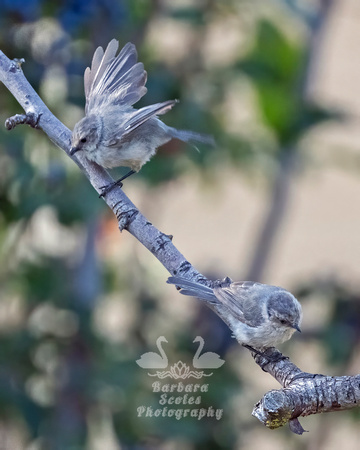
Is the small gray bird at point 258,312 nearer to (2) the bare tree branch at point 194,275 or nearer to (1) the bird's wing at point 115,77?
(2) the bare tree branch at point 194,275

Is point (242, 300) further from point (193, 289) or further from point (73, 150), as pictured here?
point (73, 150)

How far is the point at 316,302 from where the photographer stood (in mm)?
3373

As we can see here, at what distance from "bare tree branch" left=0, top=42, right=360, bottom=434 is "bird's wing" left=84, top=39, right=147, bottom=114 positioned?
0.16m

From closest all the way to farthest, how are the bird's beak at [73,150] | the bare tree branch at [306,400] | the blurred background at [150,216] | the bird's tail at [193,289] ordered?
the bare tree branch at [306,400], the bird's tail at [193,289], the bird's beak at [73,150], the blurred background at [150,216]

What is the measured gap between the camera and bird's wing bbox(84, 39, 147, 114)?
1.51m

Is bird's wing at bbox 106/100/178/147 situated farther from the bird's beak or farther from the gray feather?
the bird's beak

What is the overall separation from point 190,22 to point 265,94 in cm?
62

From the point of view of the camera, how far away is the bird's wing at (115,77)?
151 cm

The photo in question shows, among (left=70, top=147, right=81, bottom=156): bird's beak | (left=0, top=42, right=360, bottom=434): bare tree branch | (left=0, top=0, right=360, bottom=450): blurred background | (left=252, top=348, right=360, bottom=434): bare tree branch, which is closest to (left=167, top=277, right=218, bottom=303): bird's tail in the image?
(left=0, top=42, right=360, bottom=434): bare tree branch

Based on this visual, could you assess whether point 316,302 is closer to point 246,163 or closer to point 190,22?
point 246,163

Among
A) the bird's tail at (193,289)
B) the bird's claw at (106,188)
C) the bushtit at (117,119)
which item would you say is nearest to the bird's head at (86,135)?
the bushtit at (117,119)

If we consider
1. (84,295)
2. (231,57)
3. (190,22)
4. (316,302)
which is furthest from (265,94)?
(84,295)

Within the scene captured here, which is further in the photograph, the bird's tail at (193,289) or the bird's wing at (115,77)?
the bird's wing at (115,77)

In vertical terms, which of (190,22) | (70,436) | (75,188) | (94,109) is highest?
(190,22)
